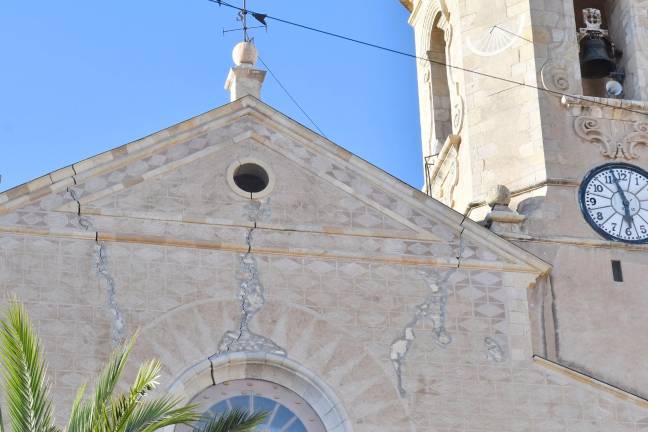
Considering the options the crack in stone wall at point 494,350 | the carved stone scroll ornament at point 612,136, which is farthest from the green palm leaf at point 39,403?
the carved stone scroll ornament at point 612,136

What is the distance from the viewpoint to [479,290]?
19.8 meters

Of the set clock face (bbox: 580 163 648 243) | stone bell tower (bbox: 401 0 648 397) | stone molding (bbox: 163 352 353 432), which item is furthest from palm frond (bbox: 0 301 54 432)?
clock face (bbox: 580 163 648 243)

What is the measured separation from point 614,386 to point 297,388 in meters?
3.60

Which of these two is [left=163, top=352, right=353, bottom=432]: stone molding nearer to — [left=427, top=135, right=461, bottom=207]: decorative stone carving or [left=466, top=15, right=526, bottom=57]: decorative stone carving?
[left=427, top=135, right=461, bottom=207]: decorative stone carving

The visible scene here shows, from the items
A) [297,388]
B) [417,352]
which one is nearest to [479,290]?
[417,352]

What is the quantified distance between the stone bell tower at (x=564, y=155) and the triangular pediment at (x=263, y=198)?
0.99 metres

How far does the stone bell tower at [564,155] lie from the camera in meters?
20.7

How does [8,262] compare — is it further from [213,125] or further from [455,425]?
[455,425]

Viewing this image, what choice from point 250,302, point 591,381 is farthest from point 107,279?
point 591,381

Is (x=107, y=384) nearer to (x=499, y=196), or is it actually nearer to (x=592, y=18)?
(x=499, y=196)

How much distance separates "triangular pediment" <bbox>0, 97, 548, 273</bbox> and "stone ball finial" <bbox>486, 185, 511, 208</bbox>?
3.37ft

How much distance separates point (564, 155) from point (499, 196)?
1.33 m

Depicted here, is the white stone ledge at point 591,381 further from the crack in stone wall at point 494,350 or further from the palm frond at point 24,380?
the palm frond at point 24,380

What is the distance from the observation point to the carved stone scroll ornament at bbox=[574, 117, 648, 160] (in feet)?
72.4
